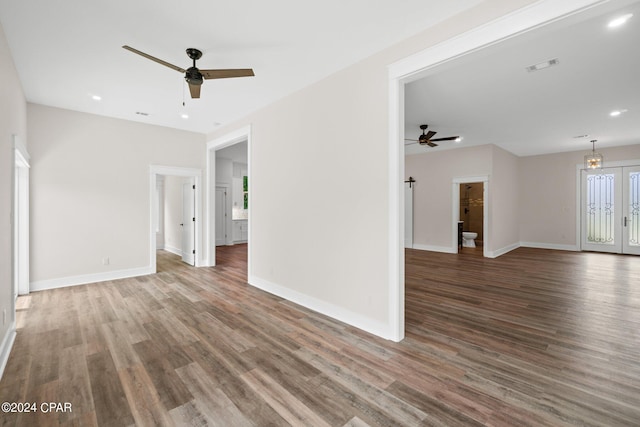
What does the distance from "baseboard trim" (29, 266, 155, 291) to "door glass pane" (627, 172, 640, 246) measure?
11985mm

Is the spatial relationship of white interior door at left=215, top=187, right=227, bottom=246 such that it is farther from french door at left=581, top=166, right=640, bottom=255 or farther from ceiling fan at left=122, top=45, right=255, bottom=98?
french door at left=581, top=166, right=640, bottom=255

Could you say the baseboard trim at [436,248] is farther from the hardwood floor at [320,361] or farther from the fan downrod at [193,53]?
the fan downrod at [193,53]

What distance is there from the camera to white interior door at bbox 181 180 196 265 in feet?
20.9

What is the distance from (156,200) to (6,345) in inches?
142

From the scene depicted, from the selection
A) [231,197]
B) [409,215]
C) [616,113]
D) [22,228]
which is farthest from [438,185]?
[22,228]

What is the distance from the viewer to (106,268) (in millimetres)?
5156

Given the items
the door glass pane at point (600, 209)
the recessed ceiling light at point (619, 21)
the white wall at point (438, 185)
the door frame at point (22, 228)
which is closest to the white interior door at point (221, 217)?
the door frame at point (22, 228)

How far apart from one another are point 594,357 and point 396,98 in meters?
2.98

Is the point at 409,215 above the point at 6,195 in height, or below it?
below

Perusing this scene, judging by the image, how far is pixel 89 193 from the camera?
4.98 metres

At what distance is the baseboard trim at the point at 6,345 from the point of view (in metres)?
2.33

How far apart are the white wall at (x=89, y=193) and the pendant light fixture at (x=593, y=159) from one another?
397 inches

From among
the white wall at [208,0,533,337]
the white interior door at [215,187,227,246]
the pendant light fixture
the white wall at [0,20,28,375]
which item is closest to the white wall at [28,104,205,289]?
the white wall at [0,20,28,375]

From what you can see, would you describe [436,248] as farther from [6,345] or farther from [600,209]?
[6,345]
